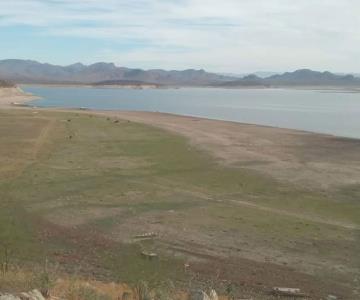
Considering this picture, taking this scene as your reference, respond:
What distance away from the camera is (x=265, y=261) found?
14938mm

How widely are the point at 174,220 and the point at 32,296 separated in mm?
10910

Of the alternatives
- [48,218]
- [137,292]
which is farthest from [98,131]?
[137,292]

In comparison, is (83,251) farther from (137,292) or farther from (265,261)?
(137,292)

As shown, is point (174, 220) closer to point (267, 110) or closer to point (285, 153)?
point (285, 153)

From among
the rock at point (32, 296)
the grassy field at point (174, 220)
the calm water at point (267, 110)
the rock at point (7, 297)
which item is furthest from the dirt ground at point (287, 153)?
the rock at point (7, 297)

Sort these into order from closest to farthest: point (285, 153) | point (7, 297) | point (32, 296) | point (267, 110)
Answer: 1. point (7, 297)
2. point (32, 296)
3. point (285, 153)
4. point (267, 110)

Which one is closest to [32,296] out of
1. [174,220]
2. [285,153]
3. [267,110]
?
[174,220]

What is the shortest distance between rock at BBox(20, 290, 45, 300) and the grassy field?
4.11 metres

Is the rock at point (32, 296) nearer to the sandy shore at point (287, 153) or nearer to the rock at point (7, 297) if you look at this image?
the rock at point (7, 297)

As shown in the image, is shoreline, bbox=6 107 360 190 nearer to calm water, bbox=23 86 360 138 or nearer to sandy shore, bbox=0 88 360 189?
Answer: sandy shore, bbox=0 88 360 189

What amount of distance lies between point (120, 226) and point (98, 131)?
29517 mm

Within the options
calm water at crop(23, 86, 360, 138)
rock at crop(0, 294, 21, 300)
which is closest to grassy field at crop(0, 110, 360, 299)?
rock at crop(0, 294, 21, 300)

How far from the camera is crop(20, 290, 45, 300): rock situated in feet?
26.4

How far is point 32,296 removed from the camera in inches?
321
